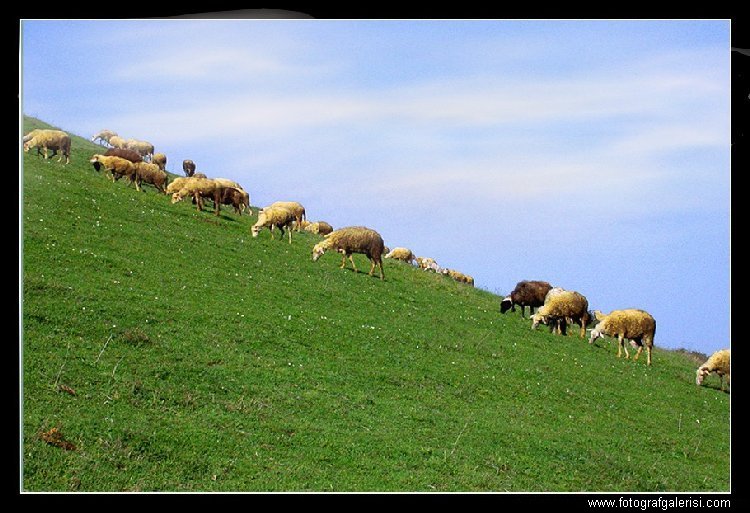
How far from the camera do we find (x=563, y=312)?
33.8 m

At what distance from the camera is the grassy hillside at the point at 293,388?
17859mm

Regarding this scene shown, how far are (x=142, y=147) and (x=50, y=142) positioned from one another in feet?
34.9

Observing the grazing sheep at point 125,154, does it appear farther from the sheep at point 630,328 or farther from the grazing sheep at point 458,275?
the sheep at point 630,328

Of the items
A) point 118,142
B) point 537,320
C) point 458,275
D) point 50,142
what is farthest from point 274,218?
point 458,275

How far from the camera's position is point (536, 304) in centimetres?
3703

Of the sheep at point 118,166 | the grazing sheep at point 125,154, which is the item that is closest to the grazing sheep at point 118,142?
the grazing sheep at point 125,154

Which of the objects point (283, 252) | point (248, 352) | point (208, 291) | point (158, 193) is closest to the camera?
point (248, 352)

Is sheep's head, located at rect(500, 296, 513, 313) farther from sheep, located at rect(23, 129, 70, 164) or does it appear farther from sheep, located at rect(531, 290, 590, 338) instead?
sheep, located at rect(23, 129, 70, 164)

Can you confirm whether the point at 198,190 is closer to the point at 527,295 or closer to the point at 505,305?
the point at 505,305

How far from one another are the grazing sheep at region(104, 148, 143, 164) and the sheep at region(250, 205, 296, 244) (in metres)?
8.83

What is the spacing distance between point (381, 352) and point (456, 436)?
4985 mm
